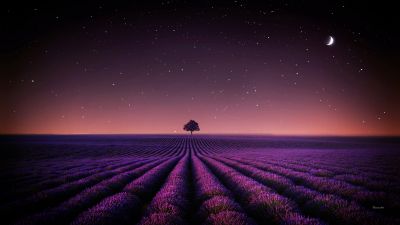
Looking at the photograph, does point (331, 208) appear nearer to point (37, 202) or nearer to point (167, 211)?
point (167, 211)

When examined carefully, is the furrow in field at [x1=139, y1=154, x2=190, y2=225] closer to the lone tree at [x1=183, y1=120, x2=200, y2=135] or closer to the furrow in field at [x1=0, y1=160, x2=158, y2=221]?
the furrow in field at [x1=0, y1=160, x2=158, y2=221]

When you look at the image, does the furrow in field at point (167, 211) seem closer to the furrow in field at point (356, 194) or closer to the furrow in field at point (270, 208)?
the furrow in field at point (270, 208)

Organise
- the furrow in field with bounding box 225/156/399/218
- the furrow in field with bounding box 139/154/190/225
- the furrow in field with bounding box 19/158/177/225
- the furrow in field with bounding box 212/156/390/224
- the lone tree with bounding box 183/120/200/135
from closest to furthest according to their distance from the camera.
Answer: the furrow in field with bounding box 212/156/390/224
the furrow in field with bounding box 139/154/190/225
the furrow in field with bounding box 19/158/177/225
the furrow in field with bounding box 225/156/399/218
the lone tree with bounding box 183/120/200/135

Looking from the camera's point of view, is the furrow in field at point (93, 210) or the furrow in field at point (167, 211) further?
the furrow in field at point (93, 210)

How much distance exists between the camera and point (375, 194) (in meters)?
7.71

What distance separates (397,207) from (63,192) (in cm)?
1079

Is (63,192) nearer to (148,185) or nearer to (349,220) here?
(148,185)

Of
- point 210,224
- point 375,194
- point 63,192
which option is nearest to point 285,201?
point 210,224

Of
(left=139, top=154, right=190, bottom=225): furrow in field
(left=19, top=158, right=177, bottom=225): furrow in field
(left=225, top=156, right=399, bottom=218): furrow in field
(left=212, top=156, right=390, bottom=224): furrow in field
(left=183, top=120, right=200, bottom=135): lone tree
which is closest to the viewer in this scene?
(left=212, top=156, right=390, bottom=224): furrow in field

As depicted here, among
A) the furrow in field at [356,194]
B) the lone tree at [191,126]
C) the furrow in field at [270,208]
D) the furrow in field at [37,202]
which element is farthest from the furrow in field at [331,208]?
the lone tree at [191,126]

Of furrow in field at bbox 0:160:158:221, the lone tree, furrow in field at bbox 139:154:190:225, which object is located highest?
the lone tree

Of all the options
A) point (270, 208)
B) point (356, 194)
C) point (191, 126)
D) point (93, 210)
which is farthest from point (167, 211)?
point (191, 126)

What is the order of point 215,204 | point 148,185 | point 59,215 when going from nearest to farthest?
point 59,215 < point 215,204 < point 148,185

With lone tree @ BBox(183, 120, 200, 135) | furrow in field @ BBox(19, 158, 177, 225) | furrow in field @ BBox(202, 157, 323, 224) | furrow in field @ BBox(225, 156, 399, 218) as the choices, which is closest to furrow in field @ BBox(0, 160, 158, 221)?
furrow in field @ BBox(19, 158, 177, 225)
